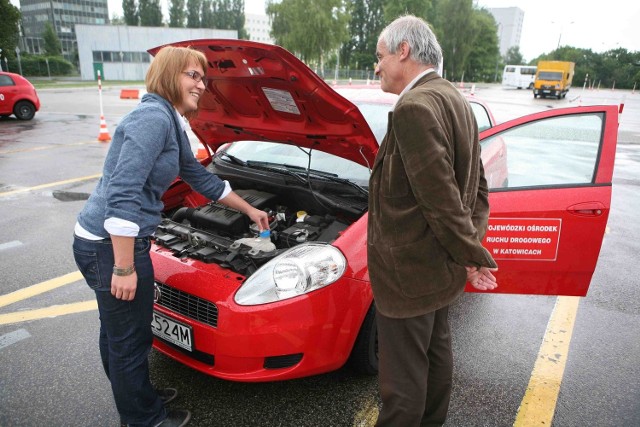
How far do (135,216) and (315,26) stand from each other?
42.2 metres

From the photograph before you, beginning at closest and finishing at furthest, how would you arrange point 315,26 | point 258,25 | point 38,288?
point 38,288 → point 315,26 → point 258,25

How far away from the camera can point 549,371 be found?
8.30 ft

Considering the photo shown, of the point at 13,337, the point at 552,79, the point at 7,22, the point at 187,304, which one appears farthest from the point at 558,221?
the point at 7,22

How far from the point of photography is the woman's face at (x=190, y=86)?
1.68 meters

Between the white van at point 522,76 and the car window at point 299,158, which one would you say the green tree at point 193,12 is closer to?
the white van at point 522,76

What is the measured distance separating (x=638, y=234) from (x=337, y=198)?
3973mm

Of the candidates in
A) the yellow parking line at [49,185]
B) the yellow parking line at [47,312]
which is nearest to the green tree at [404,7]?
the yellow parking line at [49,185]

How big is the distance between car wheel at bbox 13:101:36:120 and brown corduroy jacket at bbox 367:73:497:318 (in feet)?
47.5

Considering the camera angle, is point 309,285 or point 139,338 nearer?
point 139,338

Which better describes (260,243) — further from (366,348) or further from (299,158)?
(299,158)

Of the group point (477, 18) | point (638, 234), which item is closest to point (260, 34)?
point (477, 18)

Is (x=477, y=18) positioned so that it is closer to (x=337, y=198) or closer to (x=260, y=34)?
(x=337, y=198)

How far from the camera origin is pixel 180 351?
2.14 m

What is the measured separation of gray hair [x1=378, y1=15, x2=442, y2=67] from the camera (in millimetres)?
1462
